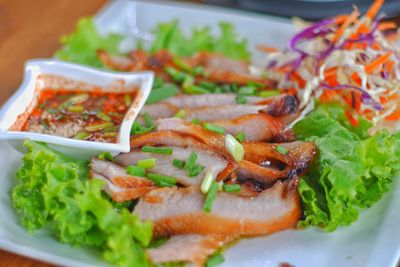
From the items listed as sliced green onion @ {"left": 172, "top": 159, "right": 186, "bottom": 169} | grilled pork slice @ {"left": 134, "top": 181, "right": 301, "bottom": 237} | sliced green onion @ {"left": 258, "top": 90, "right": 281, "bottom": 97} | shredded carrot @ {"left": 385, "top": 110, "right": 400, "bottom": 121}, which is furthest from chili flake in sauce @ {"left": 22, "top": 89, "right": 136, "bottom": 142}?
shredded carrot @ {"left": 385, "top": 110, "right": 400, "bottom": 121}

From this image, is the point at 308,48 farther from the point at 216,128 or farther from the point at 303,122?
the point at 216,128

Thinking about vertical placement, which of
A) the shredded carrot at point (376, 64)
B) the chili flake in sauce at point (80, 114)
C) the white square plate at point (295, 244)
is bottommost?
the white square plate at point (295, 244)

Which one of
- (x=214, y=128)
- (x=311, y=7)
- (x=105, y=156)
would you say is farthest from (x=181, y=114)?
(x=311, y=7)

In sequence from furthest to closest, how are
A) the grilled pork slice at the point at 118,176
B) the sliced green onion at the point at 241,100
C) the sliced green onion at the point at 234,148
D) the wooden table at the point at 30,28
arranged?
the wooden table at the point at 30,28 < the sliced green onion at the point at 241,100 < the sliced green onion at the point at 234,148 < the grilled pork slice at the point at 118,176

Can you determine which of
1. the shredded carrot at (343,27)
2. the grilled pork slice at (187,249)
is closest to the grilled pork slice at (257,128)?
the grilled pork slice at (187,249)

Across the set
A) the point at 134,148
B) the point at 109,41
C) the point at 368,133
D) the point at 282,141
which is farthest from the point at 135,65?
the point at 368,133

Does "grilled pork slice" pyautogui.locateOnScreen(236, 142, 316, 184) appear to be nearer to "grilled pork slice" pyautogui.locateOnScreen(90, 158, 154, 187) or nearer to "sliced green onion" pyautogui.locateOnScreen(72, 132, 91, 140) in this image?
"grilled pork slice" pyautogui.locateOnScreen(90, 158, 154, 187)

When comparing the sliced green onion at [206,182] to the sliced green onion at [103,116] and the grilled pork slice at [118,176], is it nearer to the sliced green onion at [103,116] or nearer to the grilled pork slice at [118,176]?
the grilled pork slice at [118,176]
